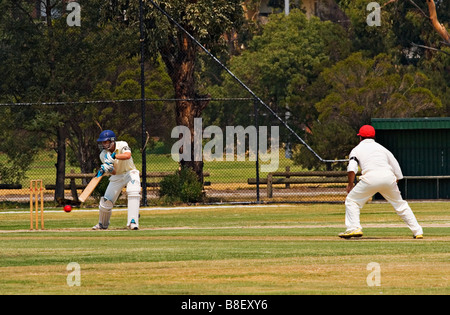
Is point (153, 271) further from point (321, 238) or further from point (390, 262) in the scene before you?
point (321, 238)

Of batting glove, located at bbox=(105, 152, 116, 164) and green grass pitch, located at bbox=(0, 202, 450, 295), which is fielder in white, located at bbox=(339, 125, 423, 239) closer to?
green grass pitch, located at bbox=(0, 202, 450, 295)

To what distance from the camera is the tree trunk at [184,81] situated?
33000 millimetres

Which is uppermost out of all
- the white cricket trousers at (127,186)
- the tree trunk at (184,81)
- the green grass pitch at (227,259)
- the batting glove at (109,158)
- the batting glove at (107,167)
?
the tree trunk at (184,81)

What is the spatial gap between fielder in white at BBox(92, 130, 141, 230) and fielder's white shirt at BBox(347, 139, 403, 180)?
4.62 m

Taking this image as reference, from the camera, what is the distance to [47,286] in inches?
447

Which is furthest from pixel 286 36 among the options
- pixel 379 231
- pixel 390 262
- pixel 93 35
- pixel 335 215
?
pixel 390 262

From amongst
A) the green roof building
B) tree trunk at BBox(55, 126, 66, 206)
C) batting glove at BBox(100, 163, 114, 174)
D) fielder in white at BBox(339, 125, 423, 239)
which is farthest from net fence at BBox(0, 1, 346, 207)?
fielder in white at BBox(339, 125, 423, 239)

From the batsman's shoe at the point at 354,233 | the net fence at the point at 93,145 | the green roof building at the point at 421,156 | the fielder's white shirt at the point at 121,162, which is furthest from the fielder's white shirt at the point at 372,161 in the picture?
the green roof building at the point at 421,156

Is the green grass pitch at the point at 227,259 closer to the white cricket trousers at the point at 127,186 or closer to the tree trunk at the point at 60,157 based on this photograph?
the white cricket trousers at the point at 127,186

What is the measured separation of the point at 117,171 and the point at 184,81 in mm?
13937

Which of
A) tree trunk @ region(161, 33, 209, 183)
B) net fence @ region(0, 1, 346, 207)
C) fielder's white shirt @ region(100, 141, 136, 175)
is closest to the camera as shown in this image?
fielder's white shirt @ region(100, 141, 136, 175)

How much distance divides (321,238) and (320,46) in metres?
36.7

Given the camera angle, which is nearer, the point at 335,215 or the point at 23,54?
the point at 335,215

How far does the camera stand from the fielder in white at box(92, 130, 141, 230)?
19219mm
